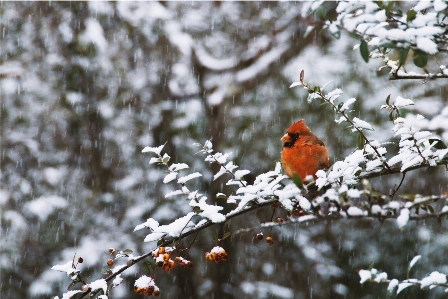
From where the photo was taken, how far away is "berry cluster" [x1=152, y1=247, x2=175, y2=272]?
5.30 feet

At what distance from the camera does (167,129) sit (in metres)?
5.22

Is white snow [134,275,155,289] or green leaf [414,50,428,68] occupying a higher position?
green leaf [414,50,428,68]

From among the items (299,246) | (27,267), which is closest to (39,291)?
(27,267)

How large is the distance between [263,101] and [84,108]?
1.90 meters

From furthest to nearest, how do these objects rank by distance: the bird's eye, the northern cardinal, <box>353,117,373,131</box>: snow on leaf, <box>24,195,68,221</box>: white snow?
<box>24,195,68,221</box>: white snow < the bird's eye < the northern cardinal < <box>353,117,373,131</box>: snow on leaf

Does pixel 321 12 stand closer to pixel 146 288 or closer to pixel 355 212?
pixel 355 212

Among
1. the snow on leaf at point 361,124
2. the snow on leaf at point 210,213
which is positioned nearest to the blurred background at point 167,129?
the snow on leaf at point 361,124

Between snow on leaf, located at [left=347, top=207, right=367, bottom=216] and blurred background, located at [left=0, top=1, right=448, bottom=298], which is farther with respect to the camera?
blurred background, located at [left=0, top=1, right=448, bottom=298]

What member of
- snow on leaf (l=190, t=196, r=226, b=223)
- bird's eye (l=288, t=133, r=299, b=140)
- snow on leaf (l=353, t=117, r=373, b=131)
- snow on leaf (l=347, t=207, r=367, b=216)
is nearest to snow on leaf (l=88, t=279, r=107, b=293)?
snow on leaf (l=190, t=196, r=226, b=223)

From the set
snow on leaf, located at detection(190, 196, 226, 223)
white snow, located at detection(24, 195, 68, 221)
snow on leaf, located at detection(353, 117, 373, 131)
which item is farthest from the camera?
white snow, located at detection(24, 195, 68, 221)

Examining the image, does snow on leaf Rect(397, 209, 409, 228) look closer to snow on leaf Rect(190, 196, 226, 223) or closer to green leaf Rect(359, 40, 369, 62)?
green leaf Rect(359, 40, 369, 62)

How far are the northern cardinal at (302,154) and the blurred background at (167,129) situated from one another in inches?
81.6

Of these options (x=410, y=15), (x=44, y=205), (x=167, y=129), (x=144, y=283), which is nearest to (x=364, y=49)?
(x=410, y=15)

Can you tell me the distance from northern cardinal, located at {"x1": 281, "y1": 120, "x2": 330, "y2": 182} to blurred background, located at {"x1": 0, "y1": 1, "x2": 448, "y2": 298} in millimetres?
2072
